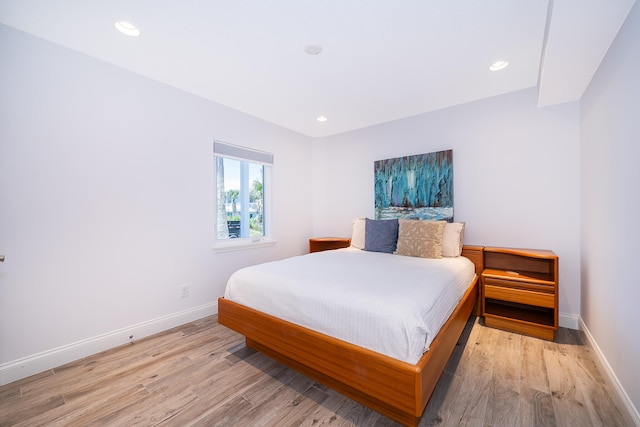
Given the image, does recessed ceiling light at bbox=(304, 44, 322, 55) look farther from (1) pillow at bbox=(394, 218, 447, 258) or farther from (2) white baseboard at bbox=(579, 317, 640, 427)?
(2) white baseboard at bbox=(579, 317, 640, 427)

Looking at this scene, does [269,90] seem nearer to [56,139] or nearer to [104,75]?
[104,75]

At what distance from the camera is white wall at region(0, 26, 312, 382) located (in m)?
1.80

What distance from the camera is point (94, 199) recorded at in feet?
6.95

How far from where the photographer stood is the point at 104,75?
7.11ft

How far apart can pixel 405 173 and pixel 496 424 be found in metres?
2.59

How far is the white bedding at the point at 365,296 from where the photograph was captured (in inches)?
52.7

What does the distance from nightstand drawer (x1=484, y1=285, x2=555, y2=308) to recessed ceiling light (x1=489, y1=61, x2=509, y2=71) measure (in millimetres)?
1970

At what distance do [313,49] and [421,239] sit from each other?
2060 mm

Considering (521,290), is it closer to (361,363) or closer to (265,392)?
(361,363)

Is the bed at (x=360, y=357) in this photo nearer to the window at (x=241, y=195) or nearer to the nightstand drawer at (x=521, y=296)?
the nightstand drawer at (x=521, y=296)

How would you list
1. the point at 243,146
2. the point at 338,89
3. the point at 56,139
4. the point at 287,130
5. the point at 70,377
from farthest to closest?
the point at 287,130 → the point at 243,146 → the point at 338,89 → the point at 56,139 → the point at 70,377

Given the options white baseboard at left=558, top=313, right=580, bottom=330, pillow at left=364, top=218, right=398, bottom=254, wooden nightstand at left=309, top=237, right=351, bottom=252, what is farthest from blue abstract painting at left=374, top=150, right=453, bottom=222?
white baseboard at left=558, top=313, right=580, bottom=330

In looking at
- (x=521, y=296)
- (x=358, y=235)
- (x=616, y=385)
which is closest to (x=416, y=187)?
(x=358, y=235)

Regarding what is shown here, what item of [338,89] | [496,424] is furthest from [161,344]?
[338,89]
